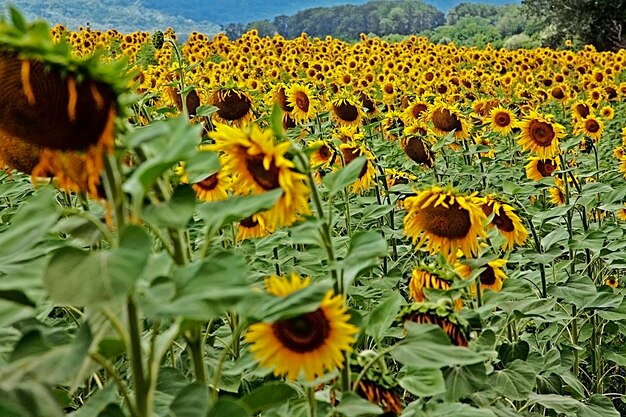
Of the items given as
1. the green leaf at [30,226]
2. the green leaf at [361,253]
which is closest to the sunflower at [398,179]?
the green leaf at [361,253]

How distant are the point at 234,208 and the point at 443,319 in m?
0.38

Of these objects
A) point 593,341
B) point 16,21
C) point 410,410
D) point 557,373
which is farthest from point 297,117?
point 16,21

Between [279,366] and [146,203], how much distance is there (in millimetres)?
243

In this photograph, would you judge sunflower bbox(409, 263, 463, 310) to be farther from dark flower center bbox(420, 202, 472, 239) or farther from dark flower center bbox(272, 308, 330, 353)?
dark flower center bbox(272, 308, 330, 353)

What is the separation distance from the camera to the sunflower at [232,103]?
280 cm

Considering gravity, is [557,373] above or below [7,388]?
below

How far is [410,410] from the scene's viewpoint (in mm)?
925

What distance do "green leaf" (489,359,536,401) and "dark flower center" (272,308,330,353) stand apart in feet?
1.61

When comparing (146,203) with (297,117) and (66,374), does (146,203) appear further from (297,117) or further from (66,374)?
(297,117)

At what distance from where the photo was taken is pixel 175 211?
0.66 meters

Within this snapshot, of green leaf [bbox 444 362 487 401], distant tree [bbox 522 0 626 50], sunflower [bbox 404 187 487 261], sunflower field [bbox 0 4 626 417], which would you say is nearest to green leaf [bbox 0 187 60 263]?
sunflower field [bbox 0 4 626 417]

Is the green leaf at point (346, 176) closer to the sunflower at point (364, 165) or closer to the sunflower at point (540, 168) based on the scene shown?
the sunflower at point (364, 165)

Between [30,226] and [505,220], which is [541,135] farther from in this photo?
[30,226]

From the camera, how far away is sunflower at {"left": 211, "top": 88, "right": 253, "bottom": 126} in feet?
9.20
